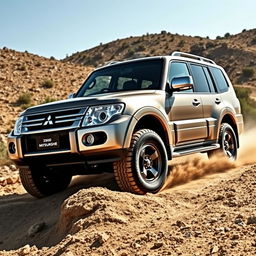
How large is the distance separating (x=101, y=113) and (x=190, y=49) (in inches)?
2254

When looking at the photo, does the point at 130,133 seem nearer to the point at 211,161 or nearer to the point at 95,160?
the point at 95,160

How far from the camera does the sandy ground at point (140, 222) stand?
3230 millimetres

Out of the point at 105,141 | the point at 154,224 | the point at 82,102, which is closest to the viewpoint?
the point at 154,224

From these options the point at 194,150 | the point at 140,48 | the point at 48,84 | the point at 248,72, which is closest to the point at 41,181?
the point at 194,150

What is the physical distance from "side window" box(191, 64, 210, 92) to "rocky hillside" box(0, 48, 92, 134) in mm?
11911

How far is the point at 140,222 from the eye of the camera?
3.96m

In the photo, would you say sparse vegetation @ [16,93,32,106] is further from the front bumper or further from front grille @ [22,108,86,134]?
the front bumper

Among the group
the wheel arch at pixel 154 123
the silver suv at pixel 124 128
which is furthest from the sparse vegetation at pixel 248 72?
the wheel arch at pixel 154 123

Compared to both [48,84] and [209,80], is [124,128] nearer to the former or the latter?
[209,80]

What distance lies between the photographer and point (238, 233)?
3.19 metres

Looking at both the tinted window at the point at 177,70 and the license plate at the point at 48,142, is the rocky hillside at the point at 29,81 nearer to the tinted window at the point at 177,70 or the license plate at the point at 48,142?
the tinted window at the point at 177,70

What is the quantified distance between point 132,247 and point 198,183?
2810 millimetres

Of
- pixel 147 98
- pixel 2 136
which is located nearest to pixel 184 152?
pixel 147 98

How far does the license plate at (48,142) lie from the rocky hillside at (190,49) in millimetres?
39523
